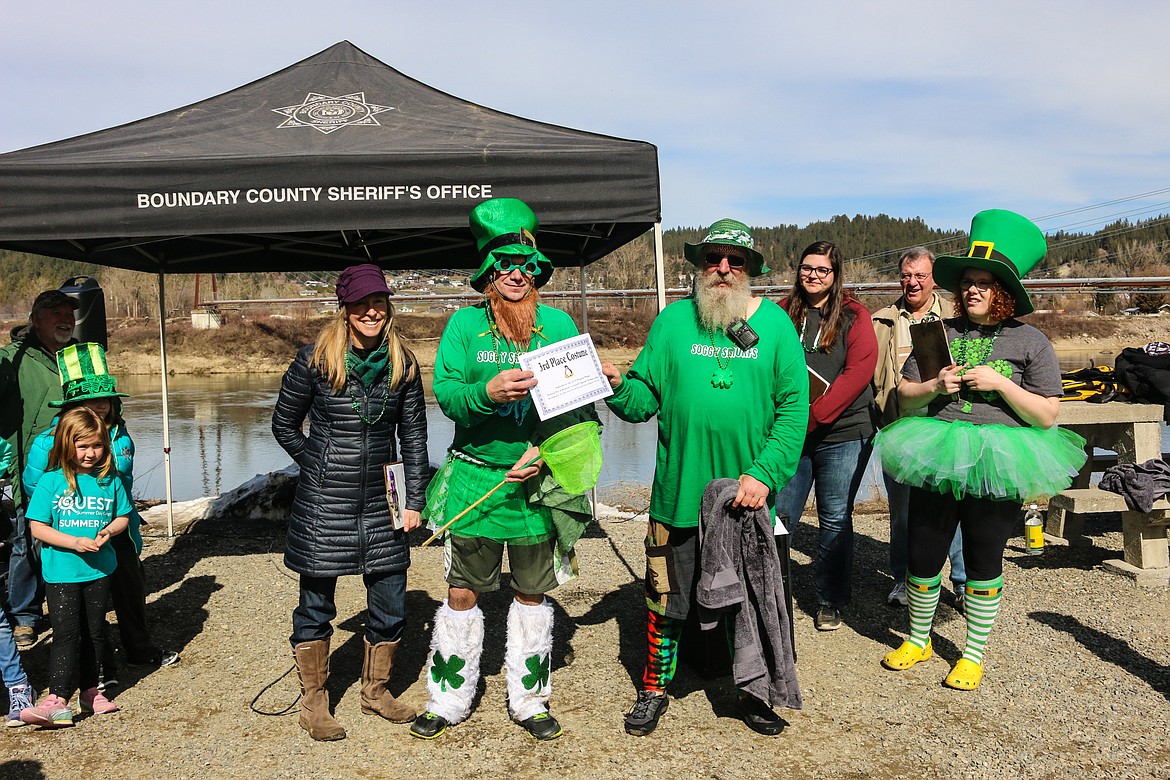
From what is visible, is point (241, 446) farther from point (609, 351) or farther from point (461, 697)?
point (609, 351)

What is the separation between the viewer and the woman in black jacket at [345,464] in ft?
10.2

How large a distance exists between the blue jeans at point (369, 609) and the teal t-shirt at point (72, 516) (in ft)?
3.20

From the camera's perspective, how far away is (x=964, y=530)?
3.57 m

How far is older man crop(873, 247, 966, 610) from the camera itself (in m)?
4.47

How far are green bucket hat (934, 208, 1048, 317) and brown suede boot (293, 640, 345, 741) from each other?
9.90 feet

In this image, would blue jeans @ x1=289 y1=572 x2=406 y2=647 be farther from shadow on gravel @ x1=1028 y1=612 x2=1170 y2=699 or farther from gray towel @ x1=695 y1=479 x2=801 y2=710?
shadow on gravel @ x1=1028 y1=612 x2=1170 y2=699

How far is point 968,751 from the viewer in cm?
309

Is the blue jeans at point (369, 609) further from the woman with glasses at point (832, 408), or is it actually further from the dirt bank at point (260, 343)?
the dirt bank at point (260, 343)

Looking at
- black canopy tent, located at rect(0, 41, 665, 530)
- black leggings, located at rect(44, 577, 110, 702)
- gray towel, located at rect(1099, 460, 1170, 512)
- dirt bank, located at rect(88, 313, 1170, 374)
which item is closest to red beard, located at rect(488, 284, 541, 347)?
black canopy tent, located at rect(0, 41, 665, 530)

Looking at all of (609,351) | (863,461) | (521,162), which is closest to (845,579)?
(863,461)

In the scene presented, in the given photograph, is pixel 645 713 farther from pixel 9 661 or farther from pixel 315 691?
pixel 9 661

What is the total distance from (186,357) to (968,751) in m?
36.3

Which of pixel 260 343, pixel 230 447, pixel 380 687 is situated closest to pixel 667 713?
pixel 380 687

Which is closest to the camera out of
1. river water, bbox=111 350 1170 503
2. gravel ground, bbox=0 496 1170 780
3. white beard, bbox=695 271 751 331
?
gravel ground, bbox=0 496 1170 780
